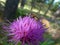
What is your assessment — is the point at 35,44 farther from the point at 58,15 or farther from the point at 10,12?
the point at 58,15

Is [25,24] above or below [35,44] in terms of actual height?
above

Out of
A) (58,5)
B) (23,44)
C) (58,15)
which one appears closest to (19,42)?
(23,44)

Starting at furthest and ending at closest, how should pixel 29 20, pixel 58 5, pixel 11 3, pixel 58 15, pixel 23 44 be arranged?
pixel 58 5, pixel 58 15, pixel 11 3, pixel 29 20, pixel 23 44

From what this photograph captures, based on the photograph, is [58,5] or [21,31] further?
[58,5]

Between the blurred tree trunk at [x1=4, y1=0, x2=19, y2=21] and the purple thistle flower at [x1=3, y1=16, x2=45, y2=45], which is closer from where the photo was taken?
the purple thistle flower at [x1=3, y1=16, x2=45, y2=45]

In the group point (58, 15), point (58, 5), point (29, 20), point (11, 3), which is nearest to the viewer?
point (29, 20)

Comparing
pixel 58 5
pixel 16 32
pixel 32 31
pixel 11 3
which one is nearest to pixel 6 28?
pixel 16 32

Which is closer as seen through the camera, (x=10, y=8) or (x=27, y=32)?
(x=27, y=32)

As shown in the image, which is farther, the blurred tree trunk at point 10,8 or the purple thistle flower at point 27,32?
the blurred tree trunk at point 10,8
